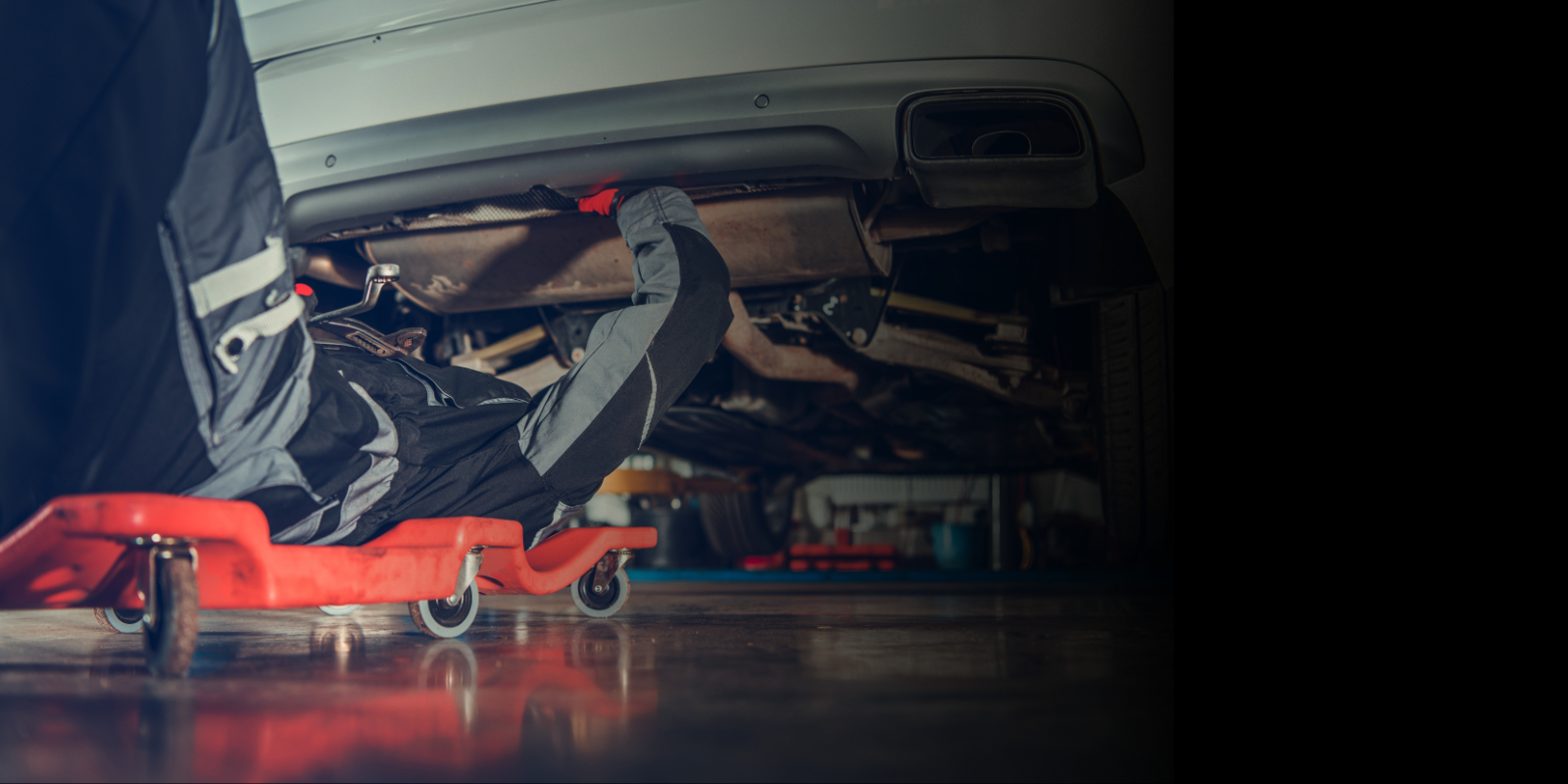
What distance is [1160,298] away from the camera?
1745mm

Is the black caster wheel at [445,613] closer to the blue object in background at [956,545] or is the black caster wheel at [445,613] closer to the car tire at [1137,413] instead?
the car tire at [1137,413]

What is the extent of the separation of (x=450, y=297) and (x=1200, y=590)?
160 cm

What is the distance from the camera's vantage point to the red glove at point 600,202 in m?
1.62

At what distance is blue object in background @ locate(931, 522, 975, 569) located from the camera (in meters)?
4.88

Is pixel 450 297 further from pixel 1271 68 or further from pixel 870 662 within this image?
pixel 1271 68

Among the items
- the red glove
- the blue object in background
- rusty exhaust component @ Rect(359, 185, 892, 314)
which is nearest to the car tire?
rusty exhaust component @ Rect(359, 185, 892, 314)

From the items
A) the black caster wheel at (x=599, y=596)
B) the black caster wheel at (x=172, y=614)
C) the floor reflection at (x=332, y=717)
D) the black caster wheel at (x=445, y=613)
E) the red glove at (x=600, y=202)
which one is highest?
the red glove at (x=600, y=202)

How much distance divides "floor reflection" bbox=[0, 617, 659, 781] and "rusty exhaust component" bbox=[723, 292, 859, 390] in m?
0.92

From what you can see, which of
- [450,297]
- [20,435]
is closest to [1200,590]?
[20,435]

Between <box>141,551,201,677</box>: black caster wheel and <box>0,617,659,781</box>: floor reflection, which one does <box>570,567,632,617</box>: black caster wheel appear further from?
<box>141,551,201,677</box>: black caster wheel

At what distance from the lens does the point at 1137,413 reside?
1.79 meters

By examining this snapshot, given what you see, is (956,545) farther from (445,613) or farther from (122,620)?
(122,620)

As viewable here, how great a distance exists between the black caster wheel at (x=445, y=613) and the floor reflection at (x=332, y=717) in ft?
0.69

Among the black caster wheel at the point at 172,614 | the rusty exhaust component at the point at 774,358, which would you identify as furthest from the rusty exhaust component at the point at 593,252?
the black caster wheel at the point at 172,614
